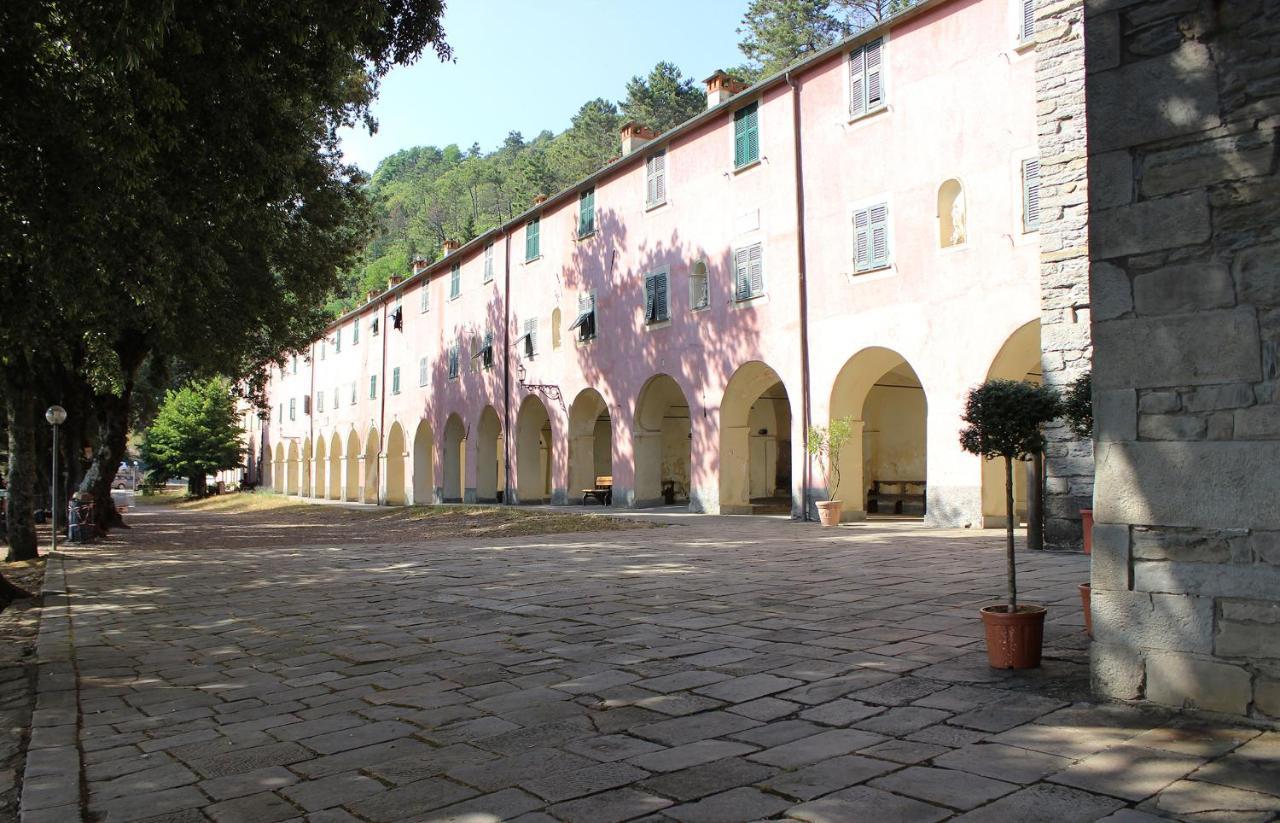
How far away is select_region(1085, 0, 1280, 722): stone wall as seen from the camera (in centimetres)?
386

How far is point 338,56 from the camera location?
7.71 m

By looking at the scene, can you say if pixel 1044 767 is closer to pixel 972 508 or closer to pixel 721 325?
pixel 972 508

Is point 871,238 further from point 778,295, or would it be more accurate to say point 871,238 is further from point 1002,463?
point 1002,463

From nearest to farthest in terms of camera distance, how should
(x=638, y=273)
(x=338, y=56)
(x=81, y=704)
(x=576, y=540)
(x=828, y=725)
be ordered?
(x=828, y=725) < (x=81, y=704) < (x=338, y=56) < (x=576, y=540) < (x=638, y=273)

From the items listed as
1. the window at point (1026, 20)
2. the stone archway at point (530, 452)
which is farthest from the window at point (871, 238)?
the stone archway at point (530, 452)

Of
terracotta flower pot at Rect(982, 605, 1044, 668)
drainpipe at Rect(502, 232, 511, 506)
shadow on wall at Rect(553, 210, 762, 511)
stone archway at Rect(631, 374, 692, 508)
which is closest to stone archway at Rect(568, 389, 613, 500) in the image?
shadow on wall at Rect(553, 210, 762, 511)

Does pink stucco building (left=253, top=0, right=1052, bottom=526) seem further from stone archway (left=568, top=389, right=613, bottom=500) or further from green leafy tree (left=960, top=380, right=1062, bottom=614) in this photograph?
green leafy tree (left=960, top=380, right=1062, bottom=614)

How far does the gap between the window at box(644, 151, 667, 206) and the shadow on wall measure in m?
1.05

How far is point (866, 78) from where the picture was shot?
1620cm

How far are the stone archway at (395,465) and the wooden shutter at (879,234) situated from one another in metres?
23.7

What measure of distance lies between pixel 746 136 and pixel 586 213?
6.52m

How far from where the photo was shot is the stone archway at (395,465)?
117 feet

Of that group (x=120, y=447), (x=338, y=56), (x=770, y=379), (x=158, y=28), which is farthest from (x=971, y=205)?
(x=120, y=447)

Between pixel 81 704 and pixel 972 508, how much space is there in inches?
494
